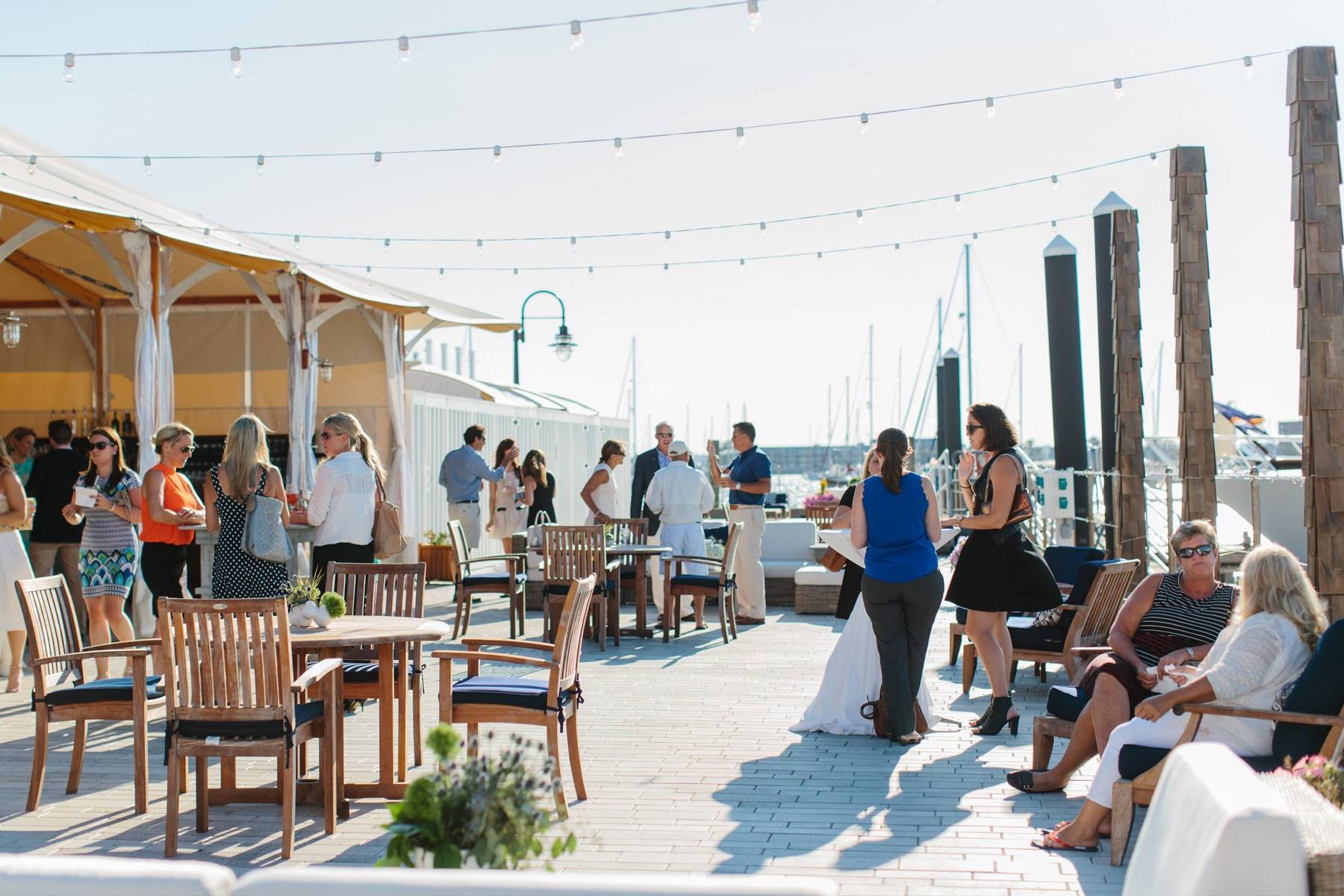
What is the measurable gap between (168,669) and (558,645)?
1490 mm

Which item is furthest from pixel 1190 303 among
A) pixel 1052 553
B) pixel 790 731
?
pixel 790 731

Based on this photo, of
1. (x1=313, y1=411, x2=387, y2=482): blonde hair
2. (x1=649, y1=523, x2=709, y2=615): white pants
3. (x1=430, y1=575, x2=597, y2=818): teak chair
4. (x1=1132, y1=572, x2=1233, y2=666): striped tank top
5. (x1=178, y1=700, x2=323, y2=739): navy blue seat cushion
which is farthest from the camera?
(x1=649, y1=523, x2=709, y2=615): white pants

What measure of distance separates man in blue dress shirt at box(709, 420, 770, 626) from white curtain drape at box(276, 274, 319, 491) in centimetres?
483

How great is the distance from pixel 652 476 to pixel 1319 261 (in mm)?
8307

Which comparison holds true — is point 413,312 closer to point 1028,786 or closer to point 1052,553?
→ point 1052,553

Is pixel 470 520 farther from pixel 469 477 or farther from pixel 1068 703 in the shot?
pixel 1068 703

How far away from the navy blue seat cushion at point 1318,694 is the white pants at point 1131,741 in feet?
1.17

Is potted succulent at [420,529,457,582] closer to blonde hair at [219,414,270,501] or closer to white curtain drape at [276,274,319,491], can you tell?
white curtain drape at [276,274,319,491]

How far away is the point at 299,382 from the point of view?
14.5 m

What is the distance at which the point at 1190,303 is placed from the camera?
886cm

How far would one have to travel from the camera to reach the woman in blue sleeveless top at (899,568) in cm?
660

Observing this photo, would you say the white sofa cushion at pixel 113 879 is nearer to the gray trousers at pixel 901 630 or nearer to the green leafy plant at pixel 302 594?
the green leafy plant at pixel 302 594

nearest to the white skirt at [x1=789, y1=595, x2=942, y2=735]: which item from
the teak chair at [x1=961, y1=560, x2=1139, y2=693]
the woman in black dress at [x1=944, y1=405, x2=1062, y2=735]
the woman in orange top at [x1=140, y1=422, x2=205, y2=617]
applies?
the woman in black dress at [x1=944, y1=405, x2=1062, y2=735]

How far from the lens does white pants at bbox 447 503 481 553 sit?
14.7 metres
